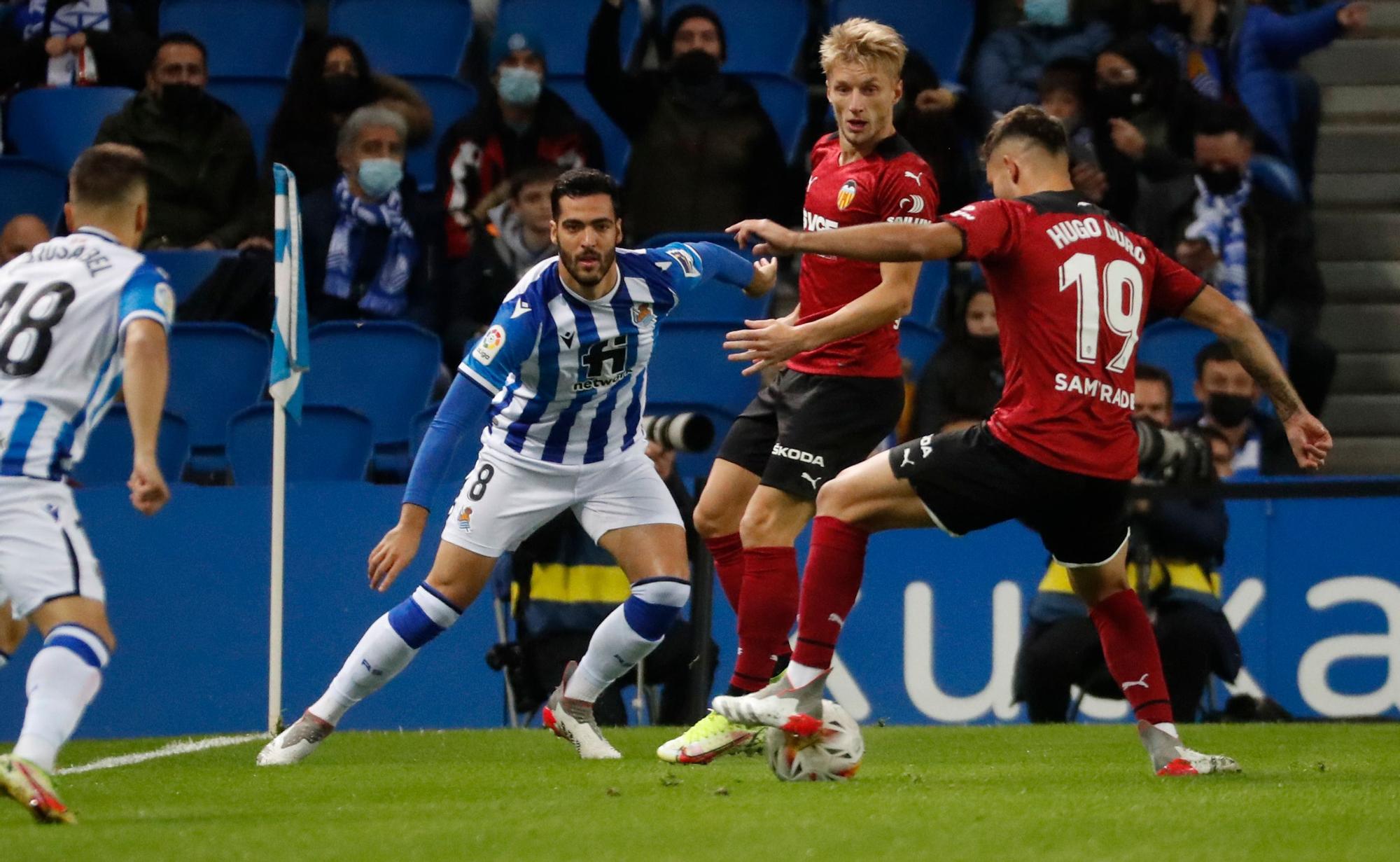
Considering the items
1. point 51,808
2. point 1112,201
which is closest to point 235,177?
point 1112,201

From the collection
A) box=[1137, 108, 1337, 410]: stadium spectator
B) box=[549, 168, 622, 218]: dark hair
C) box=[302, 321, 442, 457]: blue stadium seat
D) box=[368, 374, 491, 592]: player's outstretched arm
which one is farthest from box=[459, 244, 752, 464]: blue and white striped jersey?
box=[1137, 108, 1337, 410]: stadium spectator

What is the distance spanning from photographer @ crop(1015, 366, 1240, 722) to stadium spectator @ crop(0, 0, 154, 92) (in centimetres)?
654

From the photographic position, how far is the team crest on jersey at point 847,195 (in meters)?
6.91

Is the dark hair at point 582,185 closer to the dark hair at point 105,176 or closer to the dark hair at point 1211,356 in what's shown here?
the dark hair at point 105,176

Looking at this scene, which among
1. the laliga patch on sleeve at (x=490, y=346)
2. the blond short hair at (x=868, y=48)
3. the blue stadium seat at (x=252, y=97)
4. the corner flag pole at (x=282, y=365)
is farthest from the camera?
the blue stadium seat at (x=252, y=97)

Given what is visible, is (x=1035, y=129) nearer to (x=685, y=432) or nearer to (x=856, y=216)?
(x=856, y=216)

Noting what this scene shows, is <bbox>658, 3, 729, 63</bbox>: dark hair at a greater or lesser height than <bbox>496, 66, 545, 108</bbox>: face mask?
greater

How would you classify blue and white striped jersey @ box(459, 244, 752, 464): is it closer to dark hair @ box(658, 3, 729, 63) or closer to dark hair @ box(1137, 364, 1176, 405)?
dark hair @ box(1137, 364, 1176, 405)

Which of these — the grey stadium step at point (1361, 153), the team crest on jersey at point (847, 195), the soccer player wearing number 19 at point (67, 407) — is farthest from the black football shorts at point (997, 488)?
the grey stadium step at point (1361, 153)

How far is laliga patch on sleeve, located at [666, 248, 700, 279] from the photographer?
23.7 ft

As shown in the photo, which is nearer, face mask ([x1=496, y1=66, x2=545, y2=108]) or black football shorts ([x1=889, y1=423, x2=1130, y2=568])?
black football shorts ([x1=889, y1=423, x2=1130, y2=568])

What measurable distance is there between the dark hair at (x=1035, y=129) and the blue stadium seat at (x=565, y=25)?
7329 millimetres

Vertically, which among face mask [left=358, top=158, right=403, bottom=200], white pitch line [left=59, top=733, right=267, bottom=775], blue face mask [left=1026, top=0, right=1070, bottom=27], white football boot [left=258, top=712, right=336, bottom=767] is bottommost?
white pitch line [left=59, top=733, right=267, bottom=775]

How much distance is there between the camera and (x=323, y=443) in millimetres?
10633
